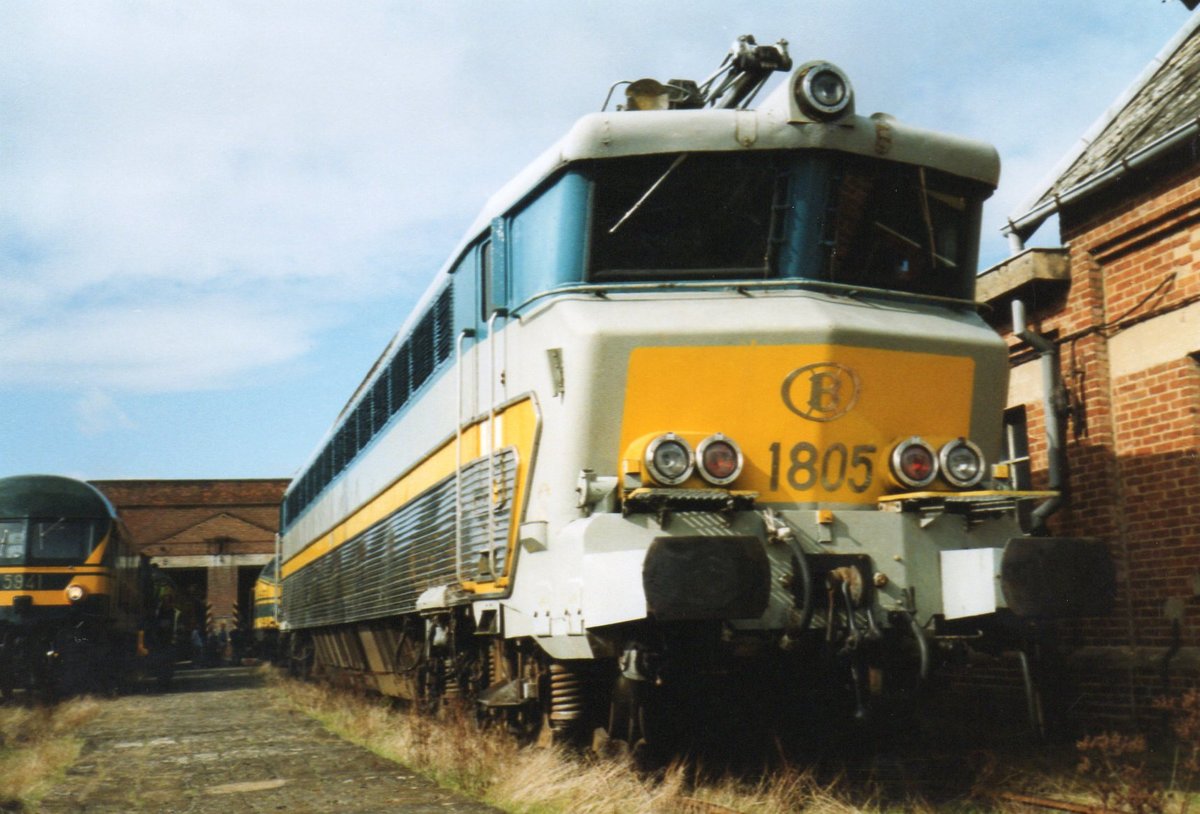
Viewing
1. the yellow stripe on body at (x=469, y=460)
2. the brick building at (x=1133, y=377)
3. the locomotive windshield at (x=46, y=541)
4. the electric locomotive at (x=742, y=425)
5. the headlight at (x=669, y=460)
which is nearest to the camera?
the electric locomotive at (x=742, y=425)

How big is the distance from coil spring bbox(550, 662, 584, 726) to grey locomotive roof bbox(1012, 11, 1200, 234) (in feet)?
17.3

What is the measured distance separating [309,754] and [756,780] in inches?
170

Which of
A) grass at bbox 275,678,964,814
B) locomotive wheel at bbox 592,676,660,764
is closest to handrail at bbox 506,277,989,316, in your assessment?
locomotive wheel at bbox 592,676,660,764

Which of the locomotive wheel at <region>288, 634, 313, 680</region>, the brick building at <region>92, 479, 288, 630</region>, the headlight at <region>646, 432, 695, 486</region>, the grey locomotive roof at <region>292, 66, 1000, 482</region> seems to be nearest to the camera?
the headlight at <region>646, 432, 695, 486</region>

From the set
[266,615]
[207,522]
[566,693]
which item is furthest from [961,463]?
[207,522]

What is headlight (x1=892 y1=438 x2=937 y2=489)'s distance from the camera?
6332 mm

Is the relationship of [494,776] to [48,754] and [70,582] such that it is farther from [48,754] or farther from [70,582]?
[70,582]

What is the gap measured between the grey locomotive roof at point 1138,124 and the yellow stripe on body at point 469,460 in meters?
4.80

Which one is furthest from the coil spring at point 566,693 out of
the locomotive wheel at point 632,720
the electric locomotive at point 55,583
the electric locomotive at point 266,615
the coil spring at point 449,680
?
the electric locomotive at point 266,615

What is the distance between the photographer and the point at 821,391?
631 centimetres

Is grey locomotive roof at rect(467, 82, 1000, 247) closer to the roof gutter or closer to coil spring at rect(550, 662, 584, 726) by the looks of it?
coil spring at rect(550, 662, 584, 726)

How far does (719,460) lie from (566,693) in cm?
169

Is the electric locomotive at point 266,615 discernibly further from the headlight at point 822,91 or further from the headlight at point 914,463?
the headlight at point 822,91

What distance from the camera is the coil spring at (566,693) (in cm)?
682
